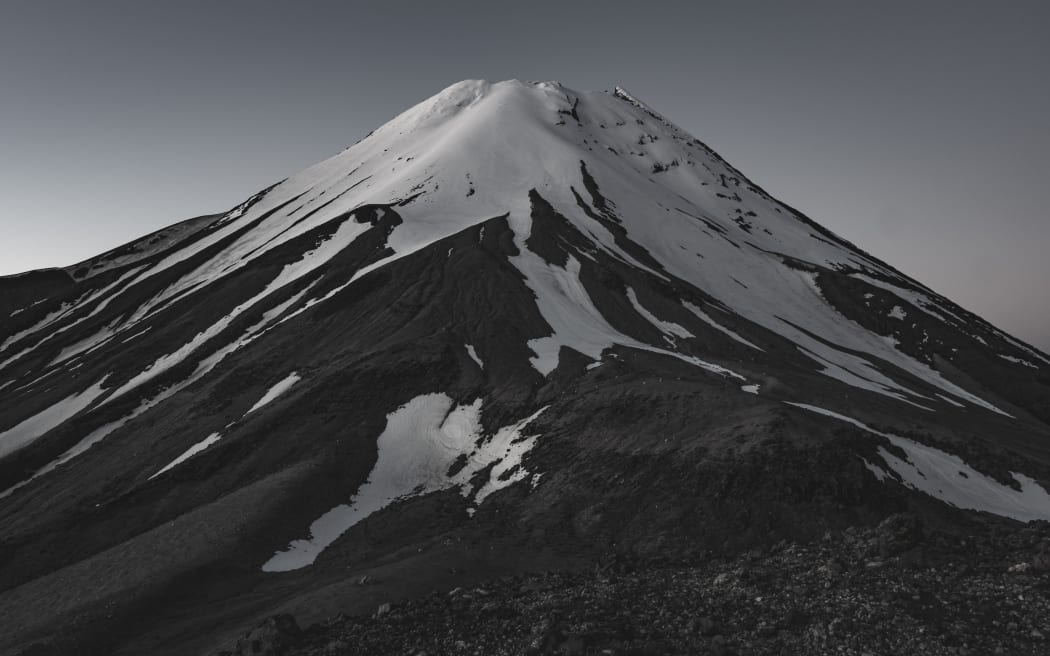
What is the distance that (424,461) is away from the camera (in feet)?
172

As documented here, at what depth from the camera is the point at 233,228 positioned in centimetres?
15588

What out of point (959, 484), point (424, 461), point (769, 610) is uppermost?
point (769, 610)

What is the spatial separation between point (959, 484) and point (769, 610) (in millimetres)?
25006

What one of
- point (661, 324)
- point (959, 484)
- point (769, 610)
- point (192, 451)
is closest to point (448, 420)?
point (192, 451)

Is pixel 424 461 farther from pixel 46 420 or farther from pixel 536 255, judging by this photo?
pixel 46 420

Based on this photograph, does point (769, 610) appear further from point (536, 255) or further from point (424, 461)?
point (536, 255)

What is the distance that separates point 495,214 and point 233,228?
7410 centimetres

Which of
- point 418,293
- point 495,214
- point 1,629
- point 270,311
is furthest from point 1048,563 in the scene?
point 495,214

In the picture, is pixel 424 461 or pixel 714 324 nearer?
pixel 424 461

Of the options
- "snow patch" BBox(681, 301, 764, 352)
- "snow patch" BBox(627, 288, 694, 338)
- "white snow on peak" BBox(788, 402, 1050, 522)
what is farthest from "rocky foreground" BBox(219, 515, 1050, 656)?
"snow patch" BBox(681, 301, 764, 352)

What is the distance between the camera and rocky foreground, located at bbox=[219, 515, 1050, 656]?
64.9 feet

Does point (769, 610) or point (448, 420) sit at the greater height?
point (448, 420)

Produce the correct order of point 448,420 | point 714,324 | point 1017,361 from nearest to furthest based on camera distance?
point 448,420, point 714,324, point 1017,361

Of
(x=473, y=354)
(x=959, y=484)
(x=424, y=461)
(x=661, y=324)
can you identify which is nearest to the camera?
(x=959, y=484)
